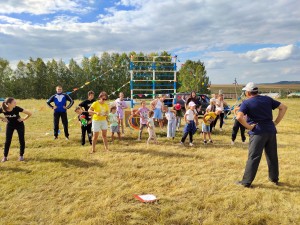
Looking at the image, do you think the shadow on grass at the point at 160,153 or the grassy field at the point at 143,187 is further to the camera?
the shadow on grass at the point at 160,153

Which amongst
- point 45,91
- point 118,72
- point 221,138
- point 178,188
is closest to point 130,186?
point 178,188

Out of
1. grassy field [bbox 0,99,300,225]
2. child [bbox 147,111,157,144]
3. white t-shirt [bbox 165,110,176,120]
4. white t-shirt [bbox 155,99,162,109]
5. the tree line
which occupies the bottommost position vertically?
grassy field [bbox 0,99,300,225]

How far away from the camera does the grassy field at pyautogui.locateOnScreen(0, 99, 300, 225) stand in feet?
13.9

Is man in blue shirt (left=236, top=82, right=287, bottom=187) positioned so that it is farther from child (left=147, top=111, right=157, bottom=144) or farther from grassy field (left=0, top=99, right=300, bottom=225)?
child (left=147, top=111, right=157, bottom=144)

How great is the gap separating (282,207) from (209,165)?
2459mm

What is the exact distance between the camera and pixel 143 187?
5398 mm

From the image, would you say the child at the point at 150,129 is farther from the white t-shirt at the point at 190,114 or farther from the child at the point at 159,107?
the child at the point at 159,107

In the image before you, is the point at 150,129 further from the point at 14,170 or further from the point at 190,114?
the point at 14,170

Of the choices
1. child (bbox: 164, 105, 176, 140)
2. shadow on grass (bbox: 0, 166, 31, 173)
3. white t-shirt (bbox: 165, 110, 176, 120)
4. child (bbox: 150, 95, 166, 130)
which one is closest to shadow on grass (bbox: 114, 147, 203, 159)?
child (bbox: 164, 105, 176, 140)

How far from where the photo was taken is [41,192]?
5.20 m

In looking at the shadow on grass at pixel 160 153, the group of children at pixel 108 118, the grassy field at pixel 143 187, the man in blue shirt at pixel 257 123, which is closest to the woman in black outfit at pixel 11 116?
the group of children at pixel 108 118

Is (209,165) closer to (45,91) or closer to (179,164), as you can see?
(179,164)

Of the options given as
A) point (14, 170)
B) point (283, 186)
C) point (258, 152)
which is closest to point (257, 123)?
point (258, 152)

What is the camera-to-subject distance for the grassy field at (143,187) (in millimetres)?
4230
